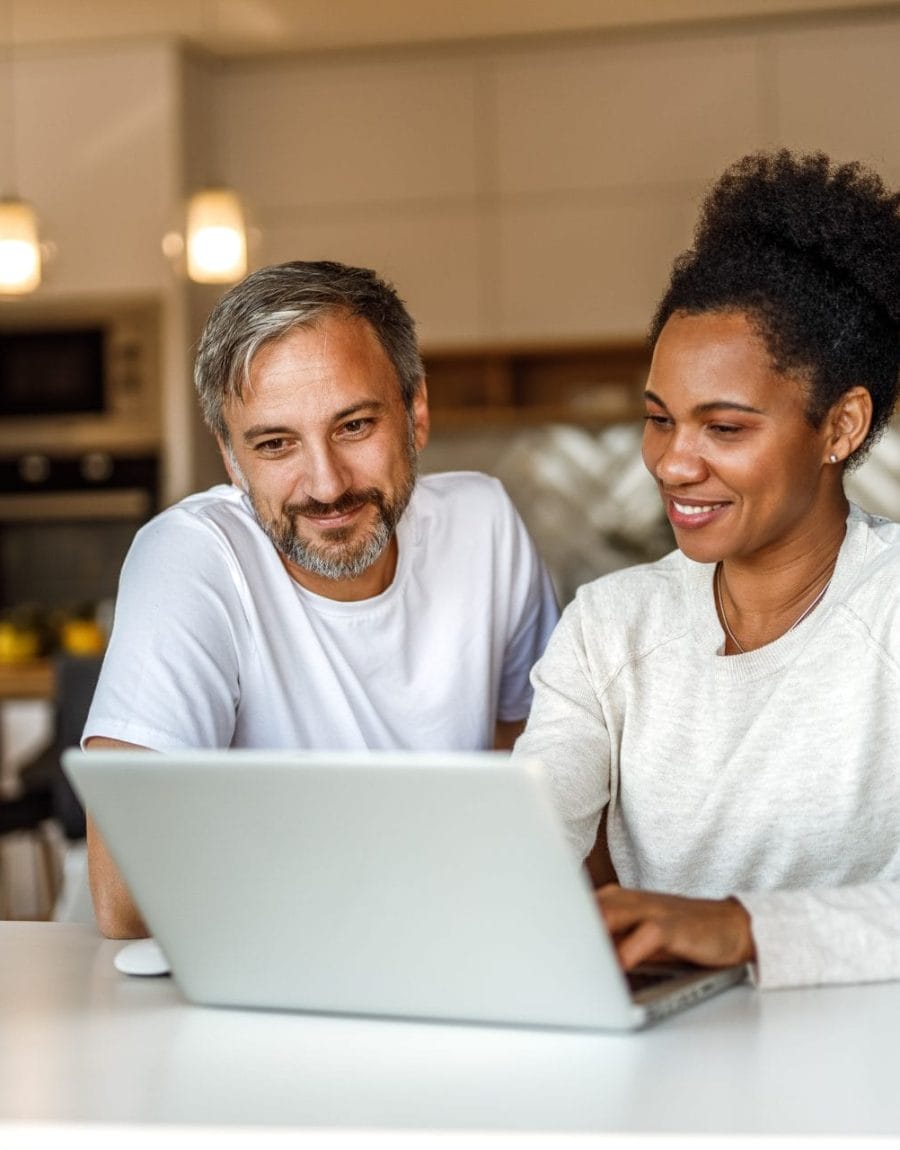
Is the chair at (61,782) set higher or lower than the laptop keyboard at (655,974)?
lower

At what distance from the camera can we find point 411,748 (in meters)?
1.89

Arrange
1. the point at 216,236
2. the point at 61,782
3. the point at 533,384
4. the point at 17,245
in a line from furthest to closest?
the point at 533,384 < the point at 17,245 < the point at 216,236 < the point at 61,782

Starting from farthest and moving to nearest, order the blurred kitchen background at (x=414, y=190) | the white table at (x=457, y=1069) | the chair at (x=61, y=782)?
the blurred kitchen background at (x=414, y=190), the chair at (x=61, y=782), the white table at (x=457, y=1069)

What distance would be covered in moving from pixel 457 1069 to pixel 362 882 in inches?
5.1

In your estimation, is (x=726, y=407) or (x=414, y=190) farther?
(x=414, y=190)

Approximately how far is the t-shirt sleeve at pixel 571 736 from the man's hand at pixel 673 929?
1.13ft

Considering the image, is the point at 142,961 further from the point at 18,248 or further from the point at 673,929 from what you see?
the point at 18,248

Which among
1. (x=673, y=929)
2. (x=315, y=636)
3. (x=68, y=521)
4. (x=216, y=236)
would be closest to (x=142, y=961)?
(x=673, y=929)

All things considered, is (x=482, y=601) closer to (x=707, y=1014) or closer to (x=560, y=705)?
(x=560, y=705)

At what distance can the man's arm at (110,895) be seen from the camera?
1.52 meters

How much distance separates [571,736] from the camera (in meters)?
1.58

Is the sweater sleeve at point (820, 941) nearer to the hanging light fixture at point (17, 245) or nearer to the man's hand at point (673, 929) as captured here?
the man's hand at point (673, 929)

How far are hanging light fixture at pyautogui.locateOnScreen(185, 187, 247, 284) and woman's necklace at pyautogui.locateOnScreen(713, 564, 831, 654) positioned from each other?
252 centimetres

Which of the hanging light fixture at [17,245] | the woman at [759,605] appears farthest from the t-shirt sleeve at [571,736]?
the hanging light fixture at [17,245]
